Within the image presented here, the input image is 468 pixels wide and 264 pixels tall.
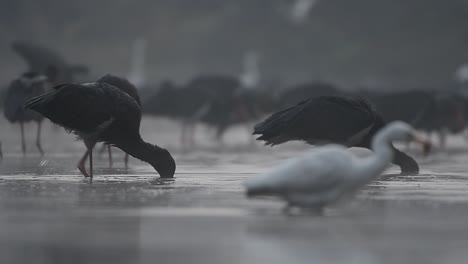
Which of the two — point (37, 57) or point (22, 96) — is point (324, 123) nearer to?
point (22, 96)

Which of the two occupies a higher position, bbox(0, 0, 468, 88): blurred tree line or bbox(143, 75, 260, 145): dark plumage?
bbox(0, 0, 468, 88): blurred tree line

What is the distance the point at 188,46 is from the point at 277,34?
630 cm

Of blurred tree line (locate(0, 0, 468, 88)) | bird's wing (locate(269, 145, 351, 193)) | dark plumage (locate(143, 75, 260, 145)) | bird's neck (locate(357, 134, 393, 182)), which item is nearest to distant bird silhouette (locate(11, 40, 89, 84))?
dark plumage (locate(143, 75, 260, 145))

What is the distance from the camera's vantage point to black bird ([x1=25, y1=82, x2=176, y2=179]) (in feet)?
48.5

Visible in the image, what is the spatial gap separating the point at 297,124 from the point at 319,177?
4.34 metres

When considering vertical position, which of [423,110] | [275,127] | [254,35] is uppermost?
[254,35]

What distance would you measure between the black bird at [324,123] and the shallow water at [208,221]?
2.20 feet

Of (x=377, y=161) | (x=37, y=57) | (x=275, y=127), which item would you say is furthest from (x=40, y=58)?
(x=377, y=161)

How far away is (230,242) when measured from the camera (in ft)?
31.1

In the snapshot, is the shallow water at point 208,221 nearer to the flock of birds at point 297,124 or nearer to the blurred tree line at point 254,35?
the flock of birds at point 297,124

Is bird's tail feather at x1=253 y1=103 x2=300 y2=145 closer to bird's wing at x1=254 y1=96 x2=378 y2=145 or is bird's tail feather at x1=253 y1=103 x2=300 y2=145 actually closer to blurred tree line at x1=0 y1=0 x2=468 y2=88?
bird's wing at x1=254 y1=96 x2=378 y2=145

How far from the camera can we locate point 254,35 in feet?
297

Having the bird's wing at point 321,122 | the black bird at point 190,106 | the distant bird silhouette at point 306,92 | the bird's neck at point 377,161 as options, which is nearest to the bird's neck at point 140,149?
the bird's wing at point 321,122

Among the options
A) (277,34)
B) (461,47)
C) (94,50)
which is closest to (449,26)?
(461,47)
